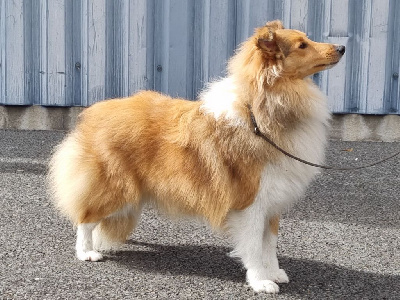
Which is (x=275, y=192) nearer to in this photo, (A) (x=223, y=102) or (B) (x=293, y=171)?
(B) (x=293, y=171)

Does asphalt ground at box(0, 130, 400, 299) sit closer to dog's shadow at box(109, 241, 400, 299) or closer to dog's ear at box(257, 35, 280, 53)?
dog's shadow at box(109, 241, 400, 299)

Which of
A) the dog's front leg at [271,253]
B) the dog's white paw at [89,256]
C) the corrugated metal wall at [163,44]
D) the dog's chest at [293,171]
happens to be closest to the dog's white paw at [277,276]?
the dog's front leg at [271,253]

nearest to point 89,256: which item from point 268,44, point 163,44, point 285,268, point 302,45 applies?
point 285,268

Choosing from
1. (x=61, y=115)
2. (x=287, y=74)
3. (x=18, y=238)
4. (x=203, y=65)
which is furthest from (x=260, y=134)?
(x=61, y=115)

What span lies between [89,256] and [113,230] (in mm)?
263

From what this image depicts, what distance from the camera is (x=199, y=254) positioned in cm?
512

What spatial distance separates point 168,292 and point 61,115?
17.7 ft

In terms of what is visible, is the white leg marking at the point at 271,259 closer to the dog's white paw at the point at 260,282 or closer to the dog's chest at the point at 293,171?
the dog's white paw at the point at 260,282

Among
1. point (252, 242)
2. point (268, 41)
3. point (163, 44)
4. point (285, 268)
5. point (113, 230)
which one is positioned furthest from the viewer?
point (163, 44)

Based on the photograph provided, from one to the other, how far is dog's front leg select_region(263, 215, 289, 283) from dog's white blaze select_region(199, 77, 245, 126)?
2.38ft

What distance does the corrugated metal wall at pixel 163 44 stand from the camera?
878cm

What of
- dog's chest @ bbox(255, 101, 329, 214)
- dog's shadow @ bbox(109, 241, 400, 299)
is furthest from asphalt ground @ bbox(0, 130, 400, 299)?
dog's chest @ bbox(255, 101, 329, 214)

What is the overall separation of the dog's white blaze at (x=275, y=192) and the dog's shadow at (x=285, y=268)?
0.80 feet

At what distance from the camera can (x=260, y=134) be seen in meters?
4.35
